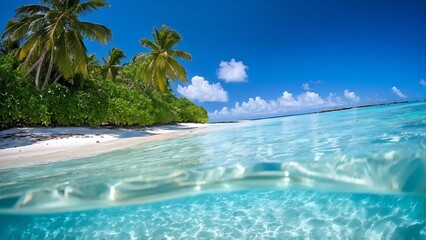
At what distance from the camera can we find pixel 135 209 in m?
3.65

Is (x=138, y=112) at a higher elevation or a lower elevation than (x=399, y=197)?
higher

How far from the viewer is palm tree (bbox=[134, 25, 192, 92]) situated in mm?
24250

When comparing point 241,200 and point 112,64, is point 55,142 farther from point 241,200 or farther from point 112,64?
point 112,64

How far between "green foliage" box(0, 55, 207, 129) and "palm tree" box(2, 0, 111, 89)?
46.5 inches

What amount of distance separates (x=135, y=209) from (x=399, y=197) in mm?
3312


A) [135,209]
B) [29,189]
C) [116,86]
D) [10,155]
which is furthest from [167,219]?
[116,86]

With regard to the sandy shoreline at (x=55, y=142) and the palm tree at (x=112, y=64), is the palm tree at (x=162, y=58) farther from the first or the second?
the sandy shoreline at (x=55, y=142)

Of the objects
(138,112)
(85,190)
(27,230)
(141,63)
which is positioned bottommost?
A: (27,230)

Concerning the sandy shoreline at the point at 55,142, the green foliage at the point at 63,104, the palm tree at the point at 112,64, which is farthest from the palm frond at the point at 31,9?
the palm tree at the point at 112,64

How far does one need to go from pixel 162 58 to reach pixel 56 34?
10406mm

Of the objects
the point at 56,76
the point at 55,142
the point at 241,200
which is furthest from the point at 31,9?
the point at 241,200

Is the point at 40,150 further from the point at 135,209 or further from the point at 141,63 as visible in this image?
the point at 141,63

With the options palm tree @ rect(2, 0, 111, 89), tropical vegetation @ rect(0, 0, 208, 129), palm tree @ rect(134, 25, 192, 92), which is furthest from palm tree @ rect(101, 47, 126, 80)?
palm tree @ rect(2, 0, 111, 89)

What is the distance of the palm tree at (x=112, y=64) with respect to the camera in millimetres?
29469
